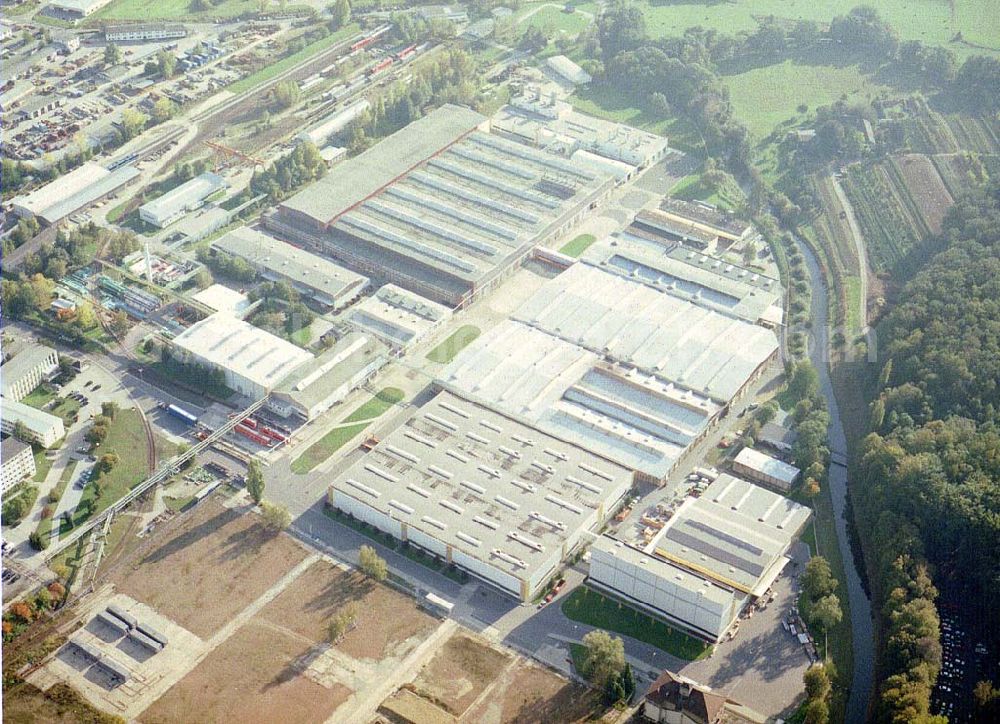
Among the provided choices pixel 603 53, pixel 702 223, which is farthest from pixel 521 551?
pixel 603 53

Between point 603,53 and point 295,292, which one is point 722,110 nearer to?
point 603,53

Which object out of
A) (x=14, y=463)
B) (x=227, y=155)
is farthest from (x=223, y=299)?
→ (x=227, y=155)

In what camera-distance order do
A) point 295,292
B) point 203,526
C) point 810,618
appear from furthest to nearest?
point 295,292 < point 203,526 < point 810,618

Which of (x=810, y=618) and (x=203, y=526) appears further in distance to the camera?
(x=203, y=526)

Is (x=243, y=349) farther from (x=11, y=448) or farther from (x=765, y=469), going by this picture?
(x=765, y=469)

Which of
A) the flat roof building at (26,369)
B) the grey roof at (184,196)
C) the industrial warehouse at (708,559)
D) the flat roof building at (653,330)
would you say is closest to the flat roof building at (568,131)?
the flat roof building at (653,330)

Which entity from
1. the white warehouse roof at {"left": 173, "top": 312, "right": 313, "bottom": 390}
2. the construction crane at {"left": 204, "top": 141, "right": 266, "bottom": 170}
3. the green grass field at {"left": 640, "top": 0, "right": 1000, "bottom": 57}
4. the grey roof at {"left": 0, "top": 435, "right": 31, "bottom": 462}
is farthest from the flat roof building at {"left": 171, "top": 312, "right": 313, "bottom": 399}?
the green grass field at {"left": 640, "top": 0, "right": 1000, "bottom": 57}
